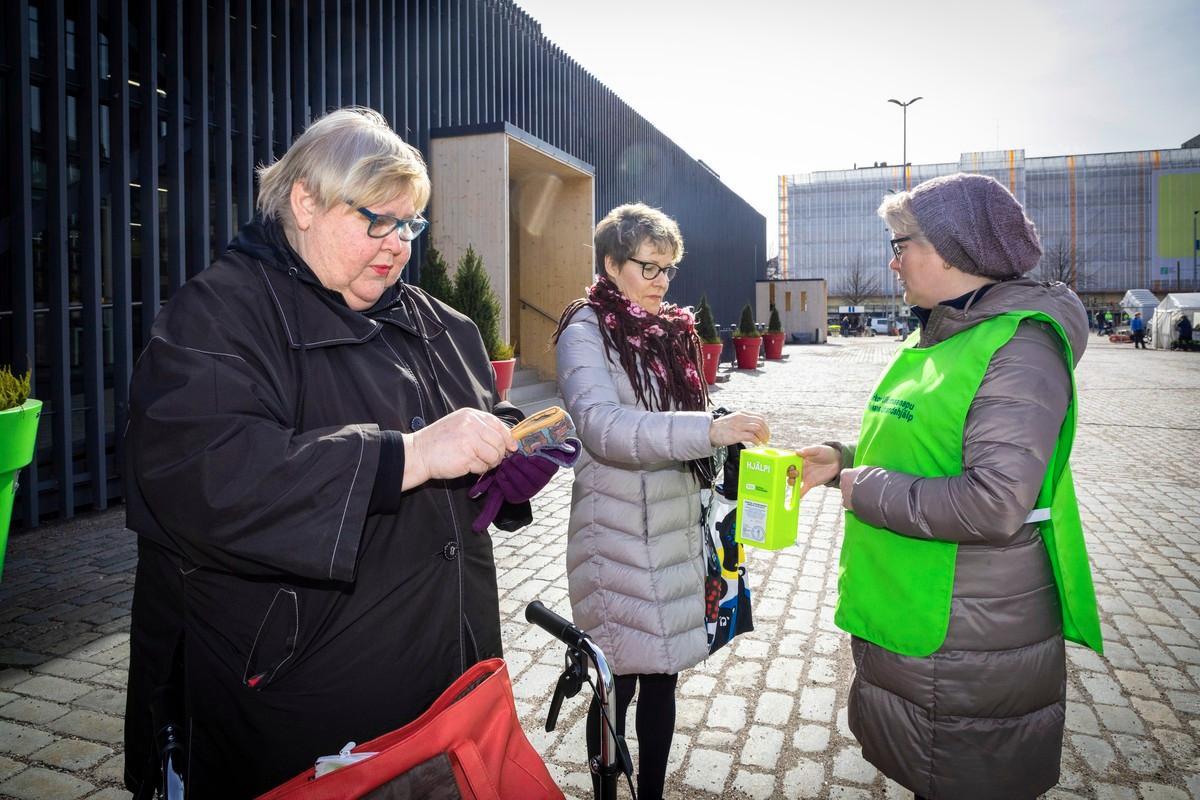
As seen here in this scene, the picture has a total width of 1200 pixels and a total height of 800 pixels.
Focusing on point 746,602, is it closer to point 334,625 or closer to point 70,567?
point 334,625

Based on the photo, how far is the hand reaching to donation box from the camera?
1783 mm

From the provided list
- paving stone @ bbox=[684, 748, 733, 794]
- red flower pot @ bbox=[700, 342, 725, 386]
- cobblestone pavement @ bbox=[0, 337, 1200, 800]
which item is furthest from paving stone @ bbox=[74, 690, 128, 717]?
red flower pot @ bbox=[700, 342, 725, 386]

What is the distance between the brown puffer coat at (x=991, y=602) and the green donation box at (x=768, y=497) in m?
0.17

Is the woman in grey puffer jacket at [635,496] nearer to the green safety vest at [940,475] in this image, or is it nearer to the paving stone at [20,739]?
the green safety vest at [940,475]

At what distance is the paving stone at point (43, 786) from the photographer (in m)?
2.73

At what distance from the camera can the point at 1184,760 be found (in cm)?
A: 304

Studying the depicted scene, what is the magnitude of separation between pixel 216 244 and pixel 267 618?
719cm

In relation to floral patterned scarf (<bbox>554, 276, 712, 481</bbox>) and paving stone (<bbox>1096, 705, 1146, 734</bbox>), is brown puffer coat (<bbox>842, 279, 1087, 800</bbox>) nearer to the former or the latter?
floral patterned scarf (<bbox>554, 276, 712, 481</bbox>)

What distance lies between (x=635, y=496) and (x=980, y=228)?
127 cm

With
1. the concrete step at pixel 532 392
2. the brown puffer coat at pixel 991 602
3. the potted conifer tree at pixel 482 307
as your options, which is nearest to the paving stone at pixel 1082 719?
the brown puffer coat at pixel 991 602

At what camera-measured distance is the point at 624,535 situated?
2.55 m

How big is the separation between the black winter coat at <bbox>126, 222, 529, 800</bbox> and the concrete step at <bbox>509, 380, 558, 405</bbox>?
9.58 m

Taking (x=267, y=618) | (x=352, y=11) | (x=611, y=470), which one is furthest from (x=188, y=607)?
(x=352, y=11)

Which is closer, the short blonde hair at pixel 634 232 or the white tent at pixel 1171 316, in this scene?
the short blonde hair at pixel 634 232
